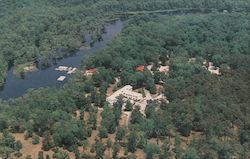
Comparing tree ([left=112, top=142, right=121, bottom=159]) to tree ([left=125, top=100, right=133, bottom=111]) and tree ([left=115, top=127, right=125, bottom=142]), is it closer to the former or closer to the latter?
tree ([left=115, top=127, right=125, bottom=142])

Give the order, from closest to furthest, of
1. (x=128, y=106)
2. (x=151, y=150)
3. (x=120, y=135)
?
(x=151, y=150), (x=120, y=135), (x=128, y=106)

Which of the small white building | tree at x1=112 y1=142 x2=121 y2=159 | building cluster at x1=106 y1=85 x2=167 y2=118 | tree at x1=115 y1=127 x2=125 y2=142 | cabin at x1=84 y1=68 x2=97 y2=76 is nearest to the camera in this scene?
tree at x1=112 y1=142 x2=121 y2=159

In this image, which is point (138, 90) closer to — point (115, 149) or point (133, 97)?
point (133, 97)

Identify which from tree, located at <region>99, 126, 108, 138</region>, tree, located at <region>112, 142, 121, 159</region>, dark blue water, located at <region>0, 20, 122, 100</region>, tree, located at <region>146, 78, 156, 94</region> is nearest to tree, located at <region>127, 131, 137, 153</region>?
tree, located at <region>112, 142, 121, 159</region>

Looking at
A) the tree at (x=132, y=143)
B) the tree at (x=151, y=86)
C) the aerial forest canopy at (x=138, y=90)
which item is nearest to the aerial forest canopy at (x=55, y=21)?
the aerial forest canopy at (x=138, y=90)

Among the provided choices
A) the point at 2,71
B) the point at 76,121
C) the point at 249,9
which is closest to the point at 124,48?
the point at 2,71

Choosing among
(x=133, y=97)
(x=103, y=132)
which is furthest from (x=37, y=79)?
(x=103, y=132)

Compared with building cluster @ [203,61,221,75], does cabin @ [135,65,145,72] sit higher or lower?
higher
